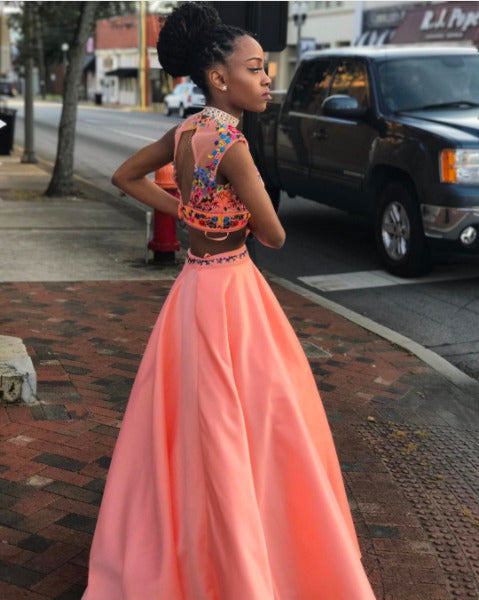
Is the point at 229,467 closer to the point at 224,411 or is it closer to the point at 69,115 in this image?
the point at 224,411

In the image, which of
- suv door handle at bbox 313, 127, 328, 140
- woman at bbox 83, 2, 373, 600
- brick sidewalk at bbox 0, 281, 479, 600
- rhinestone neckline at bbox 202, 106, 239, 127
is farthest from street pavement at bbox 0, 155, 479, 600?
suv door handle at bbox 313, 127, 328, 140

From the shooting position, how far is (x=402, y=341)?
6.37 m

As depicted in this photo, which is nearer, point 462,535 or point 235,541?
point 235,541

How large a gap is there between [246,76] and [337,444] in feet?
7.39

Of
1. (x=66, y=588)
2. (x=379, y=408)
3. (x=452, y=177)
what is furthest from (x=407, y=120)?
(x=66, y=588)

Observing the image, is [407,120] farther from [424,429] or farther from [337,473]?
[337,473]

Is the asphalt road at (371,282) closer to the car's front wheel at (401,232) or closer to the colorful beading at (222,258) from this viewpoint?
the car's front wheel at (401,232)

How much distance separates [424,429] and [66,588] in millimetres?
2321

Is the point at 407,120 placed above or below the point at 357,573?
above

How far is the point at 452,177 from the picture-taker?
7840 mm

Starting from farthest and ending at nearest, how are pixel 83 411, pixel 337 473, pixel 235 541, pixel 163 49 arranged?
pixel 83 411 → pixel 337 473 → pixel 163 49 → pixel 235 541

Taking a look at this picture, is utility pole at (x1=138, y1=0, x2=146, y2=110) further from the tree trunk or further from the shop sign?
the tree trunk

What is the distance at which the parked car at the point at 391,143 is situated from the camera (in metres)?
7.89

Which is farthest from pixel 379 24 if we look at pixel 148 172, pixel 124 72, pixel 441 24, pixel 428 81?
pixel 148 172
